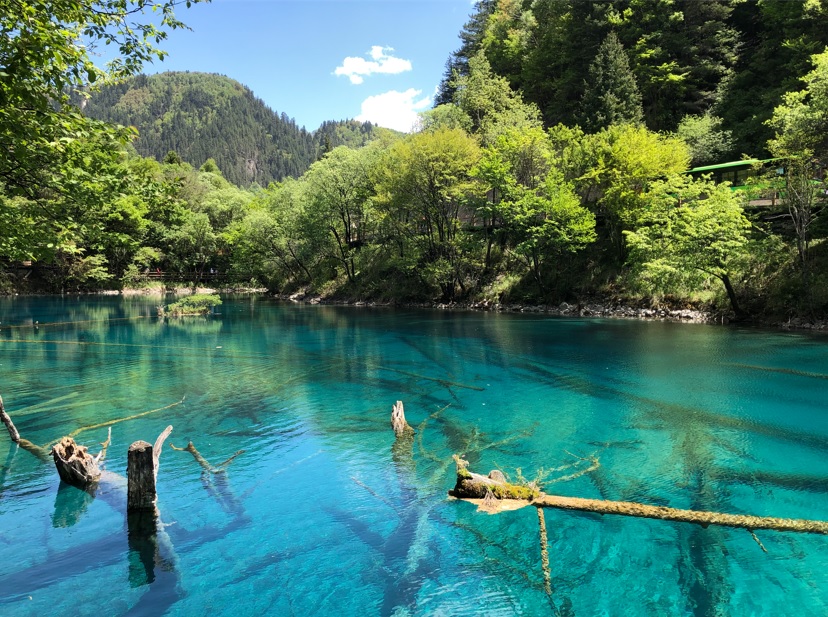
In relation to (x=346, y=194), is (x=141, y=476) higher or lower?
lower

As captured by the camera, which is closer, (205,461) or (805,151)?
(205,461)

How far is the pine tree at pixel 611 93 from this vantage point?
4719 centimetres

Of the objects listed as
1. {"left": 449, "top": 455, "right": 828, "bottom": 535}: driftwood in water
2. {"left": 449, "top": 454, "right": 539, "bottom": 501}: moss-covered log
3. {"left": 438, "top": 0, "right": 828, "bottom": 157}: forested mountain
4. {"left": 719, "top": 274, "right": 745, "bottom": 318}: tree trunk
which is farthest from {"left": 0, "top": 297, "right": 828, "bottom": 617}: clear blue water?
{"left": 438, "top": 0, "right": 828, "bottom": 157}: forested mountain

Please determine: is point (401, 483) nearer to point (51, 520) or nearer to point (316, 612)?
point (316, 612)

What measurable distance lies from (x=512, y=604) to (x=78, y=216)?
9.99m

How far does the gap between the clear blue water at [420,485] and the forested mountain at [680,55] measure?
33187 mm

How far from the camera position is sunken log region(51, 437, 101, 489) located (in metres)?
8.79

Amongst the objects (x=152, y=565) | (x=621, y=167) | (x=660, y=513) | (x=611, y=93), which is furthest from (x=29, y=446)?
(x=611, y=93)

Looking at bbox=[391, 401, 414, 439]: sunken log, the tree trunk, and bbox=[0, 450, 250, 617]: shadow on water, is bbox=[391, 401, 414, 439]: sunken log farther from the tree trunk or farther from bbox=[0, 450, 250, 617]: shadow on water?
the tree trunk

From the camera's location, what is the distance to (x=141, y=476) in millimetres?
7695

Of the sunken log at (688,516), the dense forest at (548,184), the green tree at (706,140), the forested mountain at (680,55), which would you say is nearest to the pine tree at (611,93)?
the dense forest at (548,184)

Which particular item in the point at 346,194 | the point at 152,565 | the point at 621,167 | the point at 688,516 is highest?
the point at 346,194

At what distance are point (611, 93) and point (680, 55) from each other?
37.9 ft

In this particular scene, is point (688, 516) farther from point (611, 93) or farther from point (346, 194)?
point (346, 194)
